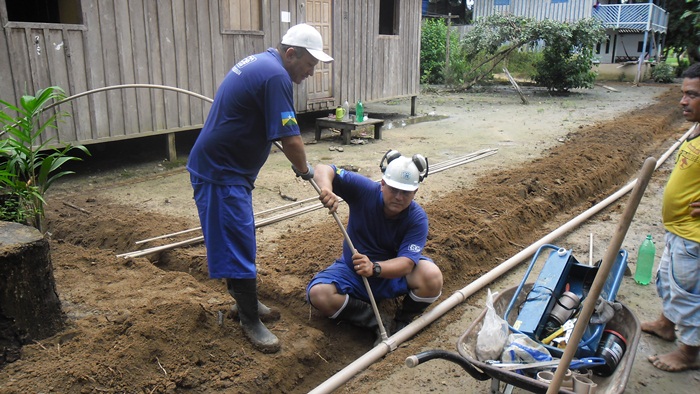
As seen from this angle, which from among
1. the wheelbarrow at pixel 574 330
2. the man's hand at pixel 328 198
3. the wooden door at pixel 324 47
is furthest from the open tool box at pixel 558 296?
the wooden door at pixel 324 47

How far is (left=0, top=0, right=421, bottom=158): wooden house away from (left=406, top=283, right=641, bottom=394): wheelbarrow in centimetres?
354

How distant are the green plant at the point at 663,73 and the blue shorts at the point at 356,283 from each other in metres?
27.7

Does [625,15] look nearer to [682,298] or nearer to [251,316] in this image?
[682,298]

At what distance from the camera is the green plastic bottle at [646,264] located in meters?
4.61

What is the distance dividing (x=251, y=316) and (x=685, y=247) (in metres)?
2.71

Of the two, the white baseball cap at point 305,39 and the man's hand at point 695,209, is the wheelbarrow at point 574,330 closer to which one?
the man's hand at point 695,209

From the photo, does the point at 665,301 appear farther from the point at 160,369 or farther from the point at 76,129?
the point at 76,129

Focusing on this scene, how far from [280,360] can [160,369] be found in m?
0.72

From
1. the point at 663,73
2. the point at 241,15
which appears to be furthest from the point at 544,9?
the point at 241,15

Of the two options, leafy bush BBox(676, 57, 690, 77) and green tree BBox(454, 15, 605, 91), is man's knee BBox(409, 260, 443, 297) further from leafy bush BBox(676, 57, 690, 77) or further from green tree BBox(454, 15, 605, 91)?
leafy bush BBox(676, 57, 690, 77)

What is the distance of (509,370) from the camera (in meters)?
2.73

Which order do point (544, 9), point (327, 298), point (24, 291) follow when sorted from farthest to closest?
point (544, 9)
point (327, 298)
point (24, 291)

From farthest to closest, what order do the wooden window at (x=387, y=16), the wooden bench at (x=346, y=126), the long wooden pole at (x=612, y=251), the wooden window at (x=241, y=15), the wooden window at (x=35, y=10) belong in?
the wooden window at (x=387, y=16), the wooden bench at (x=346, y=126), the wooden window at (x=35, y=10), the wooden window at (x=241, y=15), the long wooden pole at (x=612, y=251)

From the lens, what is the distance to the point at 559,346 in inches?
→ 122
